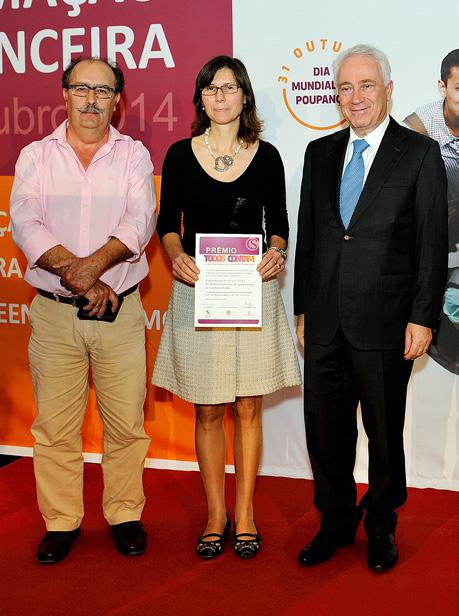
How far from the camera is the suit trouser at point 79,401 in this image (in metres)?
3.40

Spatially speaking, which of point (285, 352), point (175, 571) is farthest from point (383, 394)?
point (175, 571)

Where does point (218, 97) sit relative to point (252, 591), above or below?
above

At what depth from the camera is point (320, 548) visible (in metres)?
3.34

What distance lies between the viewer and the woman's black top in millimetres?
A: 3283

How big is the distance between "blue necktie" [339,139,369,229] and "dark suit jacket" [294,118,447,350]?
3 cm

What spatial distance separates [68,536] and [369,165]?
74.4 inches

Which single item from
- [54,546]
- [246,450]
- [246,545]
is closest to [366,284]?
[246,450]

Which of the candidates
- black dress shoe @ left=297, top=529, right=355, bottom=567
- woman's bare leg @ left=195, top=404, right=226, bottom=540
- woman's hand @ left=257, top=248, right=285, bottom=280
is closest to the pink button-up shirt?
woman's hand @ left=257, top=248, right=285, bottom=280

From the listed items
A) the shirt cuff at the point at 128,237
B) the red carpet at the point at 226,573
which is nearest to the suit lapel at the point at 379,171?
the shirt cuff at the point at 128,237

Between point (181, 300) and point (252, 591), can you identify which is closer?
point (252, 591)

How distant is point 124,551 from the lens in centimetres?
344

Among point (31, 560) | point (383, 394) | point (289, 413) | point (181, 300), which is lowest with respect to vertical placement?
point (31, 560)

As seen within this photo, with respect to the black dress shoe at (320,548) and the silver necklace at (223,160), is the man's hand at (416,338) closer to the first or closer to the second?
the black dress shoe at (320,548)

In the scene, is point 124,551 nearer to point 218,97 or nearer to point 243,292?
point 243,292
